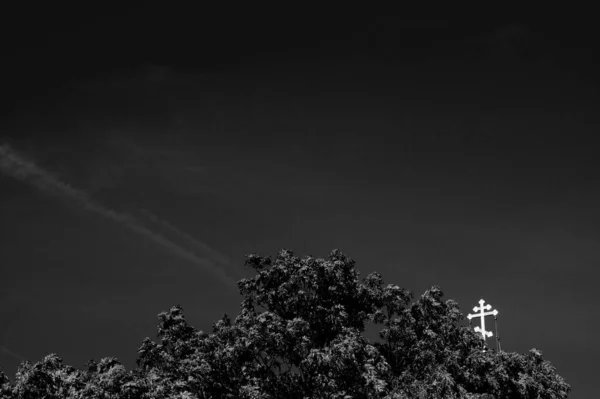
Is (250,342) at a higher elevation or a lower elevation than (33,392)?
higher

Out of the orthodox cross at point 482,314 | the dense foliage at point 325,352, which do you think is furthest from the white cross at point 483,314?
the dense foliage at point 325,352

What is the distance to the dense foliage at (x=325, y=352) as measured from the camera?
80.4 ft

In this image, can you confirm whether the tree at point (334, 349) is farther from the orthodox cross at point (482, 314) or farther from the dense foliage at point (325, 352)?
the orthodox cross at point (482, 314)

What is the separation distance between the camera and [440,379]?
24688 mm

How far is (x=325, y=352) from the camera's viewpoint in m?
24.8

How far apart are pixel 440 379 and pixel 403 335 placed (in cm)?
351

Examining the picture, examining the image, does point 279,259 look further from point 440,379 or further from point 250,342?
point 440,379

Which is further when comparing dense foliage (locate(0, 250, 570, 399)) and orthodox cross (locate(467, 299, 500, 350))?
orthodox cross (locate(467, 299, 500, 350))

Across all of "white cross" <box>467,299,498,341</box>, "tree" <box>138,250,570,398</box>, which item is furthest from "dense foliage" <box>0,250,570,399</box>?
"white cross" <box>467,299,498,341</box>

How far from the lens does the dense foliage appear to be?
24.5 meters

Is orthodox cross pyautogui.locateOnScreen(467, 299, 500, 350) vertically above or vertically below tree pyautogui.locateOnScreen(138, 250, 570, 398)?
above

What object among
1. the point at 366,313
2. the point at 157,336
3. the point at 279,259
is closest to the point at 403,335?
the point at 366,313

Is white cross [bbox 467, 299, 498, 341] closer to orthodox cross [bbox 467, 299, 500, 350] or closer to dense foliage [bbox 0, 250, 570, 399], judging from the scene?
orthodox cross [bbox 467, 299, 500, 350]

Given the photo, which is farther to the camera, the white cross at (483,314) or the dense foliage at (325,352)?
the white cross at (483,314)
